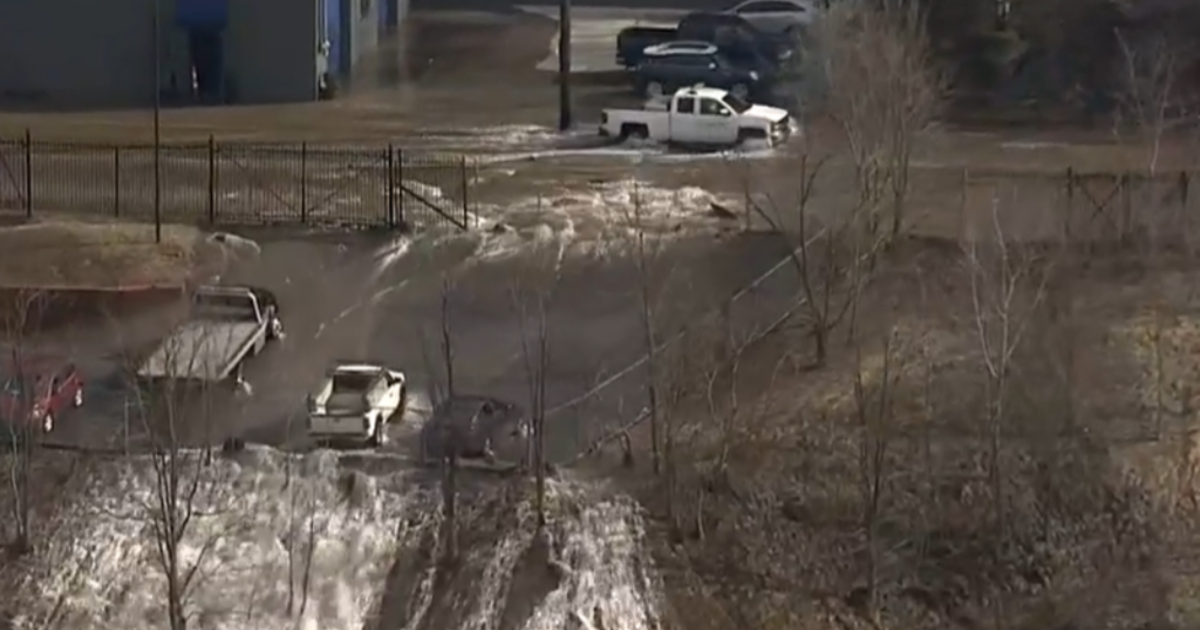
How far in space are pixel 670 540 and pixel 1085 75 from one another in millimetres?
22015

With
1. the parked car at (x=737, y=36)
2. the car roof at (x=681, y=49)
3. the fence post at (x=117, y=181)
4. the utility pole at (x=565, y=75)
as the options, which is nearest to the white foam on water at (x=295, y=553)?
the fence post at (x=117, y=181)

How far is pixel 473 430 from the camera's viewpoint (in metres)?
19.1

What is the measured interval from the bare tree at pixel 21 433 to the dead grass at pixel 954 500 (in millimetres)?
5494

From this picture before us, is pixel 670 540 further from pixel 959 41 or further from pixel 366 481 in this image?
pixel 959 41

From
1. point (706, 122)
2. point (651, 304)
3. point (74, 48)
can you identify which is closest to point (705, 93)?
point (706, 122)

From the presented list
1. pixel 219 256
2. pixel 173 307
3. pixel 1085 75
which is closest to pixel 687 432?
pixel 173 307

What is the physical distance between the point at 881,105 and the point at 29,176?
1202 cm

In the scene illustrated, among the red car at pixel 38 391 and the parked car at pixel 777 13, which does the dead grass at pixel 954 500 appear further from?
the parked car at pixel 777 13

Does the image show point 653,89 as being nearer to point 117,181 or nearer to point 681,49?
point 681,49

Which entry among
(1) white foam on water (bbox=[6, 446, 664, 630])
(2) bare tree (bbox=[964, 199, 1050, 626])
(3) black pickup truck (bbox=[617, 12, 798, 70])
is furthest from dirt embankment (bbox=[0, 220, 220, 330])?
(3) black pickup truck (bbox=[617, 12, 798, 70])

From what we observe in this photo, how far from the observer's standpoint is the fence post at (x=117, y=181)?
27547mm

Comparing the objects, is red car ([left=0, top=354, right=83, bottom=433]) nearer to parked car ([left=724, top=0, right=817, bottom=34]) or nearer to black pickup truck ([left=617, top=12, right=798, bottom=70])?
black pickup truck ([left=617, top=12, right=798, bottom=70])

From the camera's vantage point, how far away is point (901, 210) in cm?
2558

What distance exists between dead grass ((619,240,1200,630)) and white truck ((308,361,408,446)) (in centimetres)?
287
